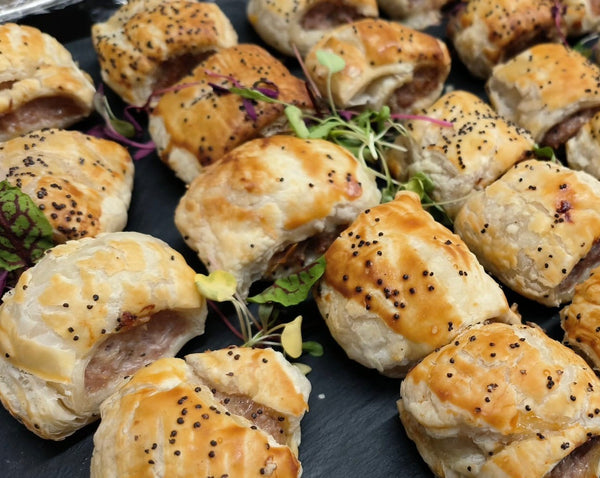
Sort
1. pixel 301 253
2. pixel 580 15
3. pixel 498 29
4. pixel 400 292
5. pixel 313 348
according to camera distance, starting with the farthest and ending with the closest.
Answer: pixel 580 15
pixel 498 29
pixel 301 253
pixel 313 348
pixel 400 292

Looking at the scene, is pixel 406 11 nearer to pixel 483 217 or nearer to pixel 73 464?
pixel 483 217

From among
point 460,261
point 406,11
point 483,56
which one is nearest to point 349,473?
point 460,261

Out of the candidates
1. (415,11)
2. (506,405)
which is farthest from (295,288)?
(415,11)

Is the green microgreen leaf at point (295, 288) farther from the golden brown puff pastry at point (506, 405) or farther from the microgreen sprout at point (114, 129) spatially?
the microgreen sprout at point (114, 129)

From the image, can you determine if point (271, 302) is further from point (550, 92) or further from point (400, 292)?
point (550, 92)

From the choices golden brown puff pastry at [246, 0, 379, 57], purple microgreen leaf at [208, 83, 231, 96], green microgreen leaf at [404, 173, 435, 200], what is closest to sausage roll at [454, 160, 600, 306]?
green microgreen leaf at [404, 173, 435, 200]

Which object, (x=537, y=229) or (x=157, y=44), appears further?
(x=157, y=44)

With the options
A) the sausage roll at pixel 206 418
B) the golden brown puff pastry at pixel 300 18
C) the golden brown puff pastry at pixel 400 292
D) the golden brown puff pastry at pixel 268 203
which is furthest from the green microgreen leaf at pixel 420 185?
the golden brown puff pastry at pixel 300 18
